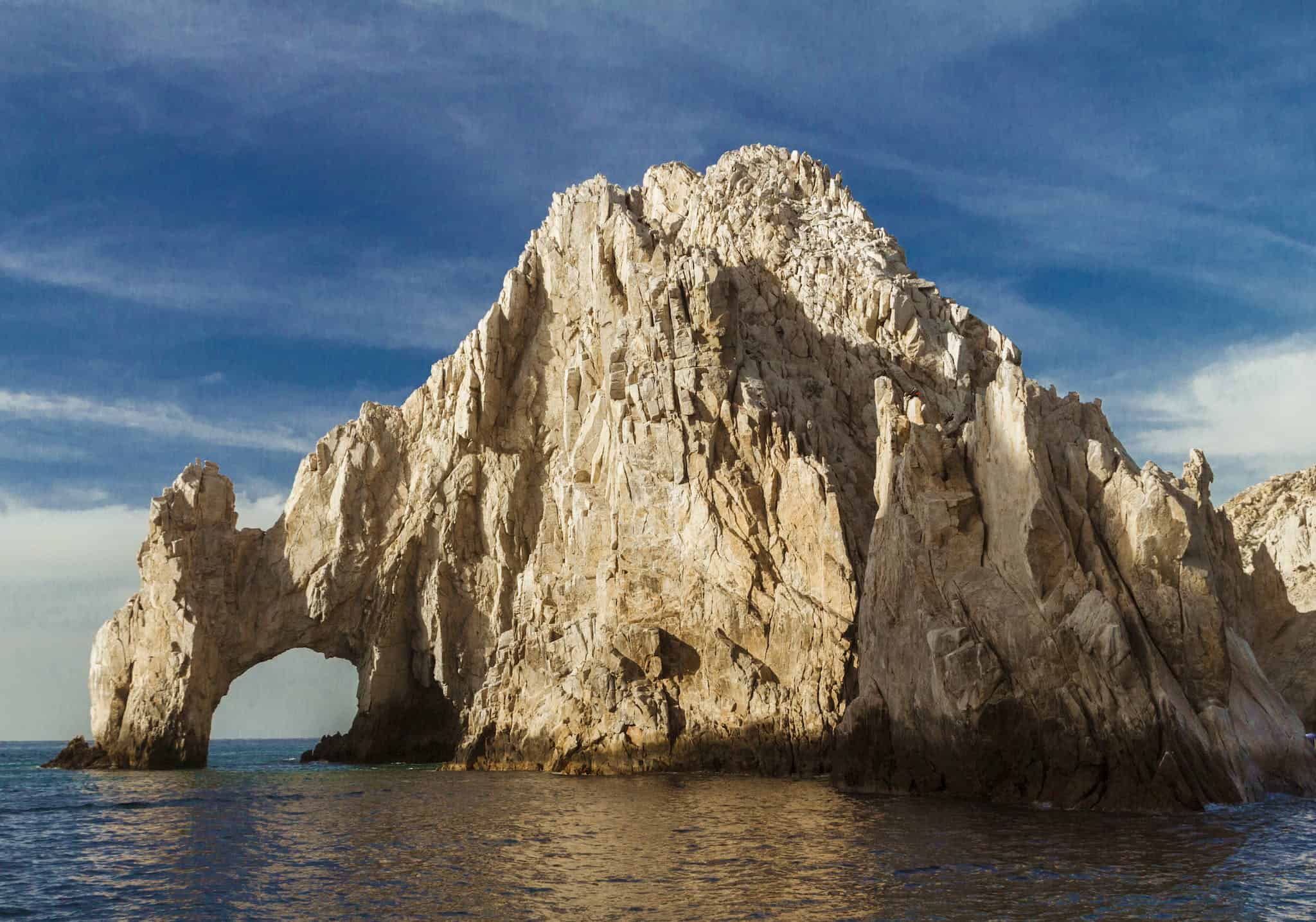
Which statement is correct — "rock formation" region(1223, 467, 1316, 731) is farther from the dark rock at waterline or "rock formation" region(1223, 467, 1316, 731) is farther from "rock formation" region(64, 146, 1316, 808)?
the dark rock at waterline

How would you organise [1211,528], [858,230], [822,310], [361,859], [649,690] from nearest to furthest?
1. [361,859]
2. [1211,528]
3. [649,690]
4. [822,310]
5. [858,230]

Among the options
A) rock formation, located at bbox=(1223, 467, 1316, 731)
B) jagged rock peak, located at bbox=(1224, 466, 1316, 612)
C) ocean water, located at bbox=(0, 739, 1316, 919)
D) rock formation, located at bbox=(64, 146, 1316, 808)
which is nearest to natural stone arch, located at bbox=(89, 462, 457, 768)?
rock formation, located at bbox=(64, 146, 1316, 808)

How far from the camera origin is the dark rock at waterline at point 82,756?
198ft

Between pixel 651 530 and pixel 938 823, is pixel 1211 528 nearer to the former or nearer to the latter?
pixel 938 823

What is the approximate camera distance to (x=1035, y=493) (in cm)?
3228

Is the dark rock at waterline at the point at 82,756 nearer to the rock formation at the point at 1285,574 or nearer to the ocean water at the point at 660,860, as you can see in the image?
the ocean water at the point at 660,860

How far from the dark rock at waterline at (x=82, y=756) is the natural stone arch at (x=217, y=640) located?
565 mm

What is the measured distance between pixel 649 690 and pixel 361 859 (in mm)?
25648

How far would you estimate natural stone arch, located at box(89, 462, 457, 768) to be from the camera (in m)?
59.1

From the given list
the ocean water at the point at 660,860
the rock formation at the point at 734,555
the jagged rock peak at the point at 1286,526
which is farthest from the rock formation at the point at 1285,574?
the ocean water at the point at 660,860

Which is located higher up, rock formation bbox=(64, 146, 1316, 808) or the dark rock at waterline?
rock formation bbox=(64, 146, 1316, 808)

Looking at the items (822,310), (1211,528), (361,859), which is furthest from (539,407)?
(361,859)

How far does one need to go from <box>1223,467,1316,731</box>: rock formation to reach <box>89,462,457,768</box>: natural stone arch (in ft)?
147

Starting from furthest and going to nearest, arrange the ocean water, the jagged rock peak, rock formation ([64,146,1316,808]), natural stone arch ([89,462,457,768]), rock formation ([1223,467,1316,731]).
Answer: the jagged rock peak
natural stone arch ([89,462,457,768])
rock formation ([1223,467,1316,731])
rock formation ([64,146,1316,808])
the ocean water
